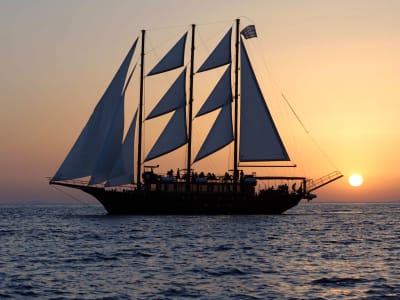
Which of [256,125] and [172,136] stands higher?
[256,125]

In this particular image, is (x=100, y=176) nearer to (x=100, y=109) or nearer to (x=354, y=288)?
(x=100, y=109)

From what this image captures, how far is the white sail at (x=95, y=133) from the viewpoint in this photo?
225 ft

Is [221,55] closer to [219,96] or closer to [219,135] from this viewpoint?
[219,96]

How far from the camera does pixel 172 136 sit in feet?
238

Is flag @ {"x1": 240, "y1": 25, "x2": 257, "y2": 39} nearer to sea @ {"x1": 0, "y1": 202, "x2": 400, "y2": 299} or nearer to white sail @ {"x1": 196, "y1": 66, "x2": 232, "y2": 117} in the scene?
white sail @ {"x1": 196, "y1": 66, "x2": 232, "y2": 117}

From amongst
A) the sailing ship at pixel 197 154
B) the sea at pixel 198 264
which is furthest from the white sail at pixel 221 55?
the sea at pixel 198 264

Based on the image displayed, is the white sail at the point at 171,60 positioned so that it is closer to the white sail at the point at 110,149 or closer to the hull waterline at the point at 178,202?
the white sail at the point at 110,149

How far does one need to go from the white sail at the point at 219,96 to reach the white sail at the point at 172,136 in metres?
2.03

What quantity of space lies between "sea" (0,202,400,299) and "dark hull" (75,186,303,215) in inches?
660

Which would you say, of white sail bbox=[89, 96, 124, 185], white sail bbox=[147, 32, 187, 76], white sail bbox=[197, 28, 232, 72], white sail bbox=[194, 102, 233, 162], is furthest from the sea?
white sail bbox=[197, 28, 232, 72]

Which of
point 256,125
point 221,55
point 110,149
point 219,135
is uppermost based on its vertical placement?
point 221,55

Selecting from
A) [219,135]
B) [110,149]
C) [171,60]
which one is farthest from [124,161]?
[171,60]

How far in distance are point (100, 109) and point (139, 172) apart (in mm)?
9259

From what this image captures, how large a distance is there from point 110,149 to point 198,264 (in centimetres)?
3704
